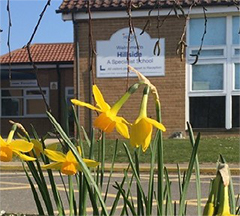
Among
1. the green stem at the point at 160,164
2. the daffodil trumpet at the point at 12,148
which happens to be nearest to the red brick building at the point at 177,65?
the green stem at the point at 160,164

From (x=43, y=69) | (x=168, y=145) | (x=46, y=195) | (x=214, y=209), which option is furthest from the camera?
(x=43, y=69)

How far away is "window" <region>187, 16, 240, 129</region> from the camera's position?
14.3m

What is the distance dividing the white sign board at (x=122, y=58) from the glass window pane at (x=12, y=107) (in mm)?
7815

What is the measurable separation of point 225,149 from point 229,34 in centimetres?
463

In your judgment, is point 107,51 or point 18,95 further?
point 18,95

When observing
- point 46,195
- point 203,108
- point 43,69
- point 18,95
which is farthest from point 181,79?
point 46,195

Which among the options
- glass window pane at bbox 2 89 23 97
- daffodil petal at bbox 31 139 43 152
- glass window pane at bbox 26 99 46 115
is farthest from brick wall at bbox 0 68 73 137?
daffodil petal at bbox 31 139 43 152

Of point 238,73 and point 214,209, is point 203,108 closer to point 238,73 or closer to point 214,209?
point 238,73

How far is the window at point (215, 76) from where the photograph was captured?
47.0 feet

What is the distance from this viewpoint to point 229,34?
1430 cm

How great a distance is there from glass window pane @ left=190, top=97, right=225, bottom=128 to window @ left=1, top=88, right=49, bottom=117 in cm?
904

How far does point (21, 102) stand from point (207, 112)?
33.7 ft

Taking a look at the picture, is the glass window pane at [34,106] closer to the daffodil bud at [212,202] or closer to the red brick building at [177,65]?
the red brick building at [177,65]

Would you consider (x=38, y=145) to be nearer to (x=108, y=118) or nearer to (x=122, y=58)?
(x=108, y=118)
